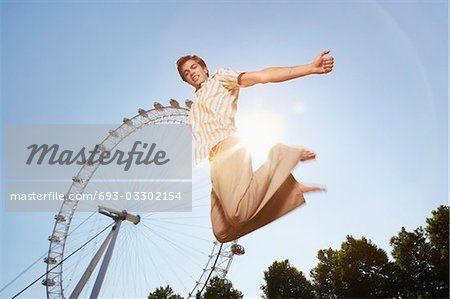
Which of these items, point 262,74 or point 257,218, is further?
point 262,74

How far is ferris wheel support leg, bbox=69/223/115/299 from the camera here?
57.9 feet

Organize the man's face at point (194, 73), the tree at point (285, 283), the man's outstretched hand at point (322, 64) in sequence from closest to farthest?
1. the man's outstretched hand at point (322, 64)
2. the man's face at point (194, 73)
3. the tree at point (285, 283)

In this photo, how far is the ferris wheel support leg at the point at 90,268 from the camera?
17.7 m

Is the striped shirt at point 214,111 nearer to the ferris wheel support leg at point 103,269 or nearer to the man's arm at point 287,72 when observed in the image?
the man's arm at point 287,72

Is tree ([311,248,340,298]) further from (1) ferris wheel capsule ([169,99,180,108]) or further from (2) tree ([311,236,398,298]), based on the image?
(1) ferris wheel capsule ([169,99,180,108])

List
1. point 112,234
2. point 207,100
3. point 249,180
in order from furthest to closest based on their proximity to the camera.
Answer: point 112,234
point 207,100
point 249,180

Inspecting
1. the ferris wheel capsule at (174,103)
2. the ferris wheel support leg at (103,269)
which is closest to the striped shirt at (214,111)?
the ferris wheel support leg at (103,269)

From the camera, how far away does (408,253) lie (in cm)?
2495

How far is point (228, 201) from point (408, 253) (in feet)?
84.0

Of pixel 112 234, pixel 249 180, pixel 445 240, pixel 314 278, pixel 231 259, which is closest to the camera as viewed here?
pixel 249 180

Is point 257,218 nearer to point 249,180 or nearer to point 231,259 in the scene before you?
point 249,180

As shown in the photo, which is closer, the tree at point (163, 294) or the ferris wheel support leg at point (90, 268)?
the ferris wheel support leg at point (90, 268)

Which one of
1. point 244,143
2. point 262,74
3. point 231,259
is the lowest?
point 244,143

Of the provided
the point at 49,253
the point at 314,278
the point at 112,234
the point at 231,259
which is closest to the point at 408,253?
the point at 314,278
